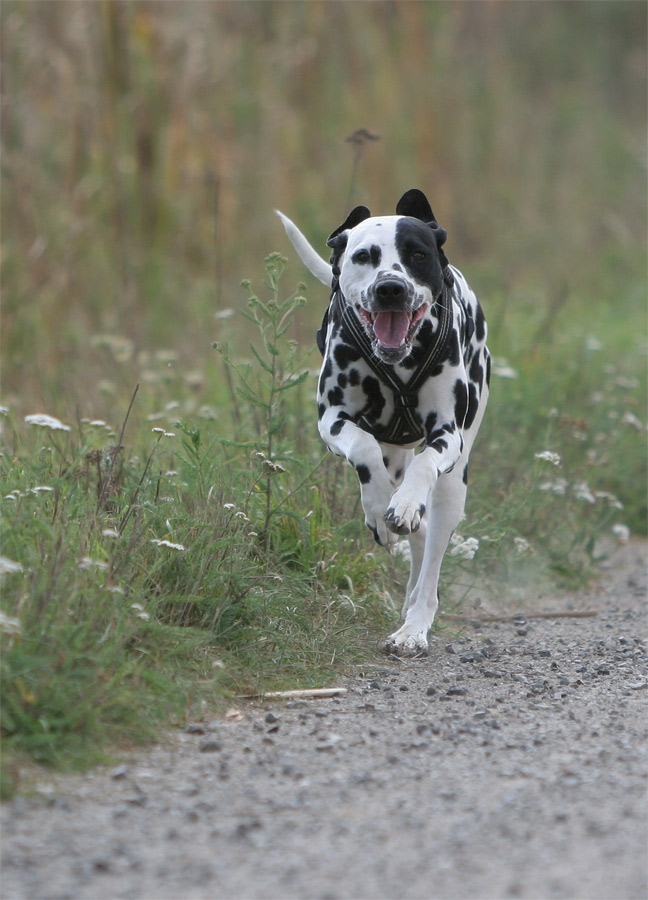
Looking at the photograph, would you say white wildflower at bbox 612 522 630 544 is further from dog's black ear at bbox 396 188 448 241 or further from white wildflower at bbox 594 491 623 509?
dog's black ear at bbox 396 188 448 241

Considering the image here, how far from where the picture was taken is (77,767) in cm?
326

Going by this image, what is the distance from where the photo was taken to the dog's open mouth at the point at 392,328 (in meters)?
4.36

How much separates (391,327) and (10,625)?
1774 millimetres

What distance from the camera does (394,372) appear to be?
460cm

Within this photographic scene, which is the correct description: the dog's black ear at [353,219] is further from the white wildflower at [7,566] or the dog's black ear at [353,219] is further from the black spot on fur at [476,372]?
the white wildflower at [7,566]

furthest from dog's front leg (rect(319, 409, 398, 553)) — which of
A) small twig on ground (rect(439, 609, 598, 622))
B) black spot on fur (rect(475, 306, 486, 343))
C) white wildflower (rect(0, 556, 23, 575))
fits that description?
white wildflower (rect(0, 556, 23, 575))

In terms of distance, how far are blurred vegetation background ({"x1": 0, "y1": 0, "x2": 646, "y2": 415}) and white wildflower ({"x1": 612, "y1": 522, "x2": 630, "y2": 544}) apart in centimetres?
158

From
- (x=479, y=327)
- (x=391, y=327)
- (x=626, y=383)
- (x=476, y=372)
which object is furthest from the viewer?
(x=626, y=383)

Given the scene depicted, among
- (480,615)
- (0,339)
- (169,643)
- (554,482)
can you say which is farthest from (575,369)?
(169,643)

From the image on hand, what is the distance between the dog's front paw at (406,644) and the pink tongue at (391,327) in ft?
3.84

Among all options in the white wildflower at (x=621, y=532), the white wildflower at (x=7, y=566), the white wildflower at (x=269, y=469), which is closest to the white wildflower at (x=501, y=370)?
the white wildflower at (x=621, y=532)

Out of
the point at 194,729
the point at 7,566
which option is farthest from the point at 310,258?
the point at 7,566

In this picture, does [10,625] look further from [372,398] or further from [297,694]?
[372,398]

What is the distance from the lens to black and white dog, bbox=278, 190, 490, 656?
4.39 m
